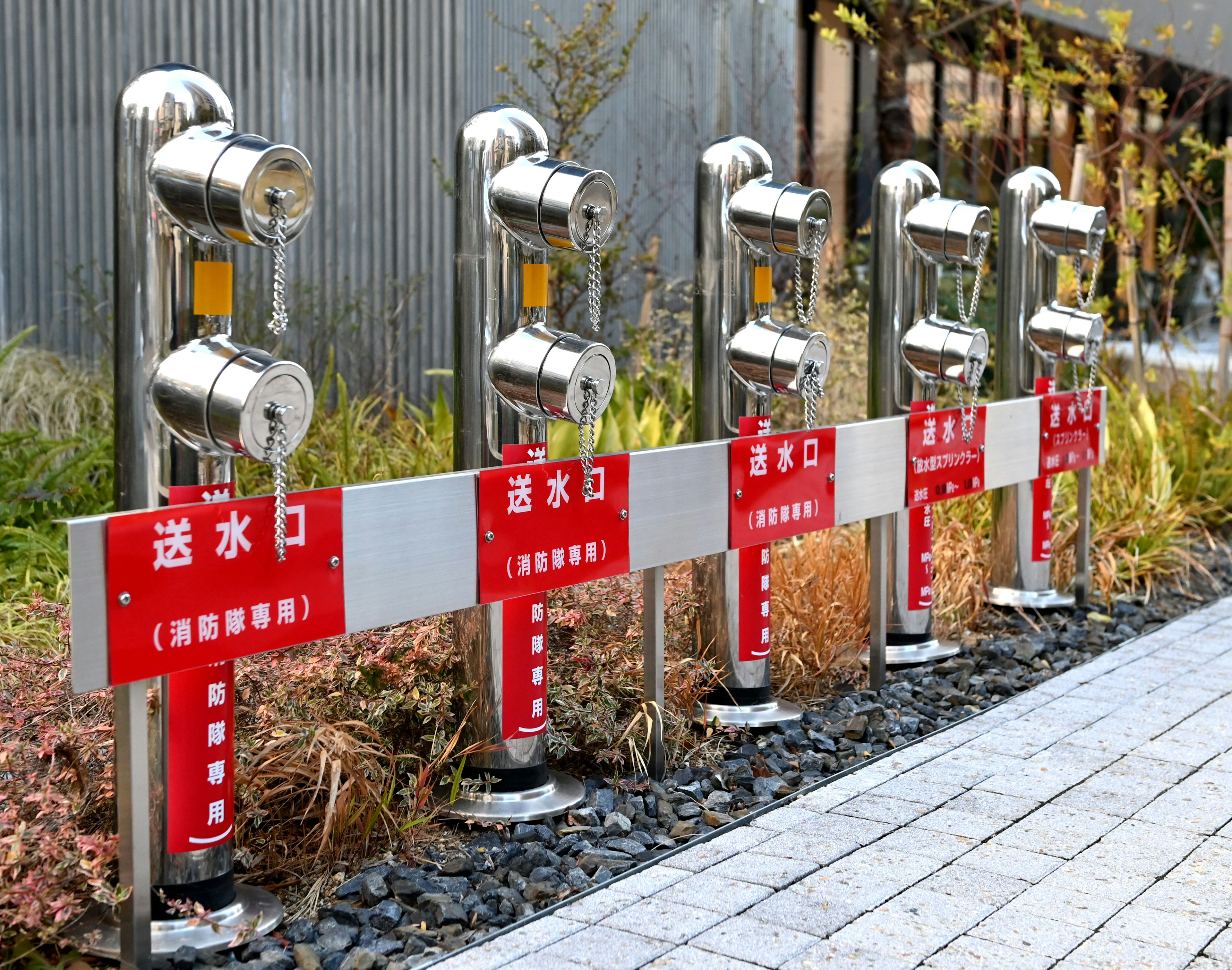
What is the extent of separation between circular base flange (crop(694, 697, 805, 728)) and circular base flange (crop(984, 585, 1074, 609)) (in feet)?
7.04

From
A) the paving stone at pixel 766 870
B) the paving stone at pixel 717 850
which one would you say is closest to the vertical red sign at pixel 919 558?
the paving stone at pixel 717 850

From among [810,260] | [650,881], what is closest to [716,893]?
[650,881]

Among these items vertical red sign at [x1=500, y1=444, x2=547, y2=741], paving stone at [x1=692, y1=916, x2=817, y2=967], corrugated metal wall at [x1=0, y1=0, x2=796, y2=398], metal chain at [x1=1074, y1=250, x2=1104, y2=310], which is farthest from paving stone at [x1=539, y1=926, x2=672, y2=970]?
corrugated metal wall at [x1=0, y1=0, x2=796, y2=398]

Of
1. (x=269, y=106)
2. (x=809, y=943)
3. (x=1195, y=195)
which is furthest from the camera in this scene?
(x=1195, y=195)

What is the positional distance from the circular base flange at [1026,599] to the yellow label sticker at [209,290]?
4630mm

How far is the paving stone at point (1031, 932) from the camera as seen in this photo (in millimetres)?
3213

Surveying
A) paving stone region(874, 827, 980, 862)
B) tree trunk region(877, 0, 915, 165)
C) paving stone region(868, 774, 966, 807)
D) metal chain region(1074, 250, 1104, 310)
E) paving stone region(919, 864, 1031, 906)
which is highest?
tree trunk region(877, 0, 915, 165)

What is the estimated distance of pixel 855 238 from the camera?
1636 centimetres

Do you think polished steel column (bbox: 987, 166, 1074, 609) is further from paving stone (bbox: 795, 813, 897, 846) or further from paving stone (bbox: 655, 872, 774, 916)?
paving stone (bbox: 655, 872, 774, 916)

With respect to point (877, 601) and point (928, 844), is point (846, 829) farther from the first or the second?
point (877, 601)

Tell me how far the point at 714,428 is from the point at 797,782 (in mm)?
1176

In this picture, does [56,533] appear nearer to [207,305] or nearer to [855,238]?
[207,305]

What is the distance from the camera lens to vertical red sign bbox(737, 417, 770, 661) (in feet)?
16.0

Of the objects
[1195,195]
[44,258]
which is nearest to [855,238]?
[1195,195]
